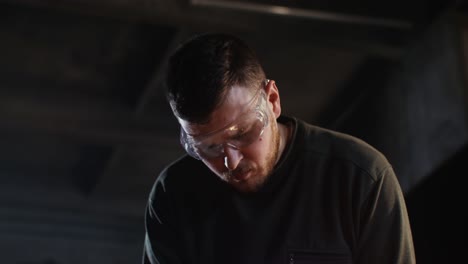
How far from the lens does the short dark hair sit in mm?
2006

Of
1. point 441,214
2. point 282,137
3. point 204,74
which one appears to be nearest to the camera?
point 204,74

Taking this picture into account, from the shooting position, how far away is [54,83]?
5.88m

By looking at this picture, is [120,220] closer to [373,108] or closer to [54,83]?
[54,83]

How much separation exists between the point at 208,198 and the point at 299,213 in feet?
0.97

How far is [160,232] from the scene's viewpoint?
7.41 feet

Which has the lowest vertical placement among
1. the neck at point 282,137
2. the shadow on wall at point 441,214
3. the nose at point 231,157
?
the shadow on wall at point 441,214

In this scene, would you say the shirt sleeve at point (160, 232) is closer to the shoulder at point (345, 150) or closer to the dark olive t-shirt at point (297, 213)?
the dark olive t-shirt at point (297, 213)

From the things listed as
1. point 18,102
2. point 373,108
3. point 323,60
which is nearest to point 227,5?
point 323,60

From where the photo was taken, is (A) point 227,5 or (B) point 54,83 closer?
(A) point 227,5

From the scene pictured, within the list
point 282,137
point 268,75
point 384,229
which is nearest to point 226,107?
point 282,137

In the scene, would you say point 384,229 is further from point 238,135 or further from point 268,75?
point 268,75

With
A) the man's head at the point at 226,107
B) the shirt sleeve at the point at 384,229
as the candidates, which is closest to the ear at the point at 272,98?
the man's head at the point at 226,107

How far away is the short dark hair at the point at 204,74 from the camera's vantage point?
2006 mm

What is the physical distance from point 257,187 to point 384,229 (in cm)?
38
